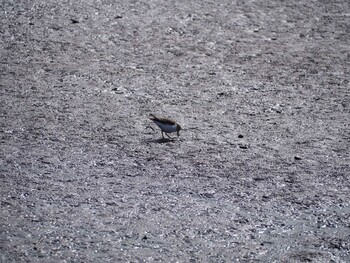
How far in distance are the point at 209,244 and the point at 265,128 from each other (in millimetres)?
2506

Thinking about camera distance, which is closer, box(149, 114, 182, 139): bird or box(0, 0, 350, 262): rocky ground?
box(0, 0, 350, 262): rocky ground

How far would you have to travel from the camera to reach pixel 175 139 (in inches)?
297

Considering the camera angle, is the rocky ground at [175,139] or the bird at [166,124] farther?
the bird at [166,124]

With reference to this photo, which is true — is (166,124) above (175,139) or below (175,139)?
above

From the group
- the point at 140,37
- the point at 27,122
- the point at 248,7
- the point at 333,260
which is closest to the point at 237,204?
the point at 333,260

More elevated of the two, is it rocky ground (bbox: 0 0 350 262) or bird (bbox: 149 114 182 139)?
bird (bbox: 149 114 182 139)

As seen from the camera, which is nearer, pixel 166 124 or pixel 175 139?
pixel 166 124

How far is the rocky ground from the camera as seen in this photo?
5.73 metres

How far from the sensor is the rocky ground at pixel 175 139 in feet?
18.8

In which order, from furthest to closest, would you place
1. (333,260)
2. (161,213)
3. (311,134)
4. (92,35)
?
1. (92,35)
2. (311,134)
3. (161,213)
4. (333,260)

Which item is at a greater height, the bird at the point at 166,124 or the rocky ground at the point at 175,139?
the bird at the point at 166,124

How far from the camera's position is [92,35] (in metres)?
10.7

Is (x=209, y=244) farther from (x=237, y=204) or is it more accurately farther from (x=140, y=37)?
(x=140, y=37)

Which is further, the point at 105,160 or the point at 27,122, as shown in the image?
the point at 27,122
